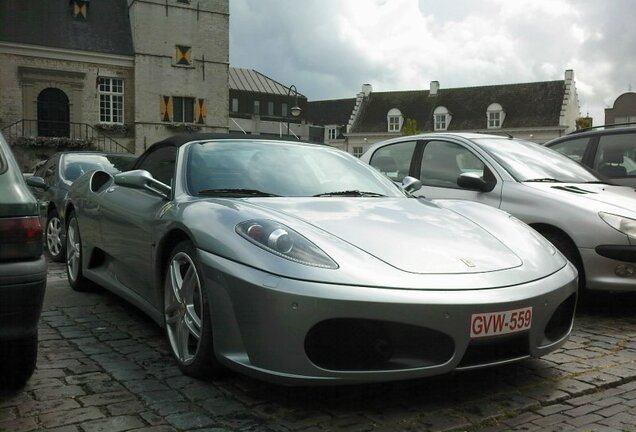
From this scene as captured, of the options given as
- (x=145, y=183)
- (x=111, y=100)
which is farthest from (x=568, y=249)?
(x=111, y=100)

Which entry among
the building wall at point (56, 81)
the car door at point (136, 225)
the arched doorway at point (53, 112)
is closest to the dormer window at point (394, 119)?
the building wall at point (56, 81)

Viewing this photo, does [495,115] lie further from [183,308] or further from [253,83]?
[183,308]

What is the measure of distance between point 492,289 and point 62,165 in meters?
6.78

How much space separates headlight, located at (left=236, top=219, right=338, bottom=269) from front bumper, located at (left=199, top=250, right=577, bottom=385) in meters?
0.14

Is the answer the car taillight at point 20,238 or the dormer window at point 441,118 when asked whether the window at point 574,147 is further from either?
the dormer window at point 441,118

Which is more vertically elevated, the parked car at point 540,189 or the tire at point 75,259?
the parked car at point 540,189

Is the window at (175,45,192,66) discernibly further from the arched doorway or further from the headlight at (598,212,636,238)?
the headlight at (598,212,636,238)

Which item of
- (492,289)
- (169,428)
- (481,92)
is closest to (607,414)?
(492,289)

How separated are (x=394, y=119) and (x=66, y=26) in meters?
34.5

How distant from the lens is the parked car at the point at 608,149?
268 inches

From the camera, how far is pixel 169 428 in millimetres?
2641

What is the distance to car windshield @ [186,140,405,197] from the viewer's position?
A: 3.75 metres

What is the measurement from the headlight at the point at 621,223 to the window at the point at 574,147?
98.7 inches

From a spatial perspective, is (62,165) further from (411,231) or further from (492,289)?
(492,289)
